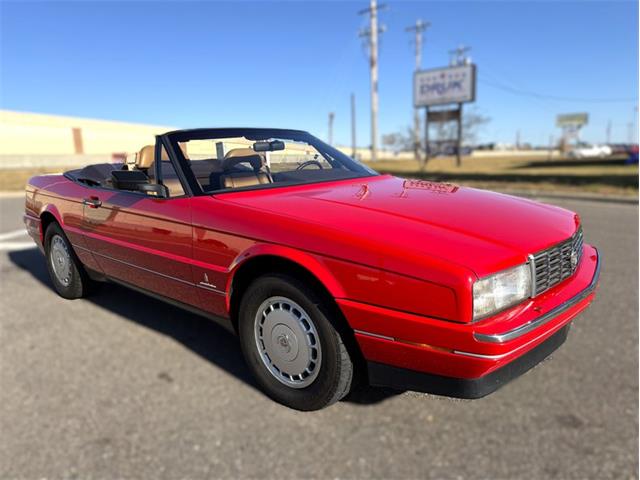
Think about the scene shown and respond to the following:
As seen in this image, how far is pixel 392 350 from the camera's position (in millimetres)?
1477

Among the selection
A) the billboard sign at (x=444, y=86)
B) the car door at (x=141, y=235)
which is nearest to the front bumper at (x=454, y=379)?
the car door at (x=141, y=235)

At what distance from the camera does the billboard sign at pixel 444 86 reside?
211ft

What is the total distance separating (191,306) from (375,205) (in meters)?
0.83

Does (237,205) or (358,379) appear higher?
(237,205)

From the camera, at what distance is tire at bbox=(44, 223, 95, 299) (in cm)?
175

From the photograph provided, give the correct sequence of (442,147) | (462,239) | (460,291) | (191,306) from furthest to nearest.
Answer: (442,147) → (191,306) → (462,239) → (460,291)

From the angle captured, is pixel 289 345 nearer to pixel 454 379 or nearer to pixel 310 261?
pixel 310 261

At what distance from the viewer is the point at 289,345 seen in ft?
4.75

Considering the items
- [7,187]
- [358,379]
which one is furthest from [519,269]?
[7,187]

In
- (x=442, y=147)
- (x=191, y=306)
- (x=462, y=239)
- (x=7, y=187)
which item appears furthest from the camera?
(x=442, y=147)

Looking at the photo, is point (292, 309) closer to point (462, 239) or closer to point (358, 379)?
point (358, 379)

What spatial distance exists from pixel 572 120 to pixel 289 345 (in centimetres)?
17870

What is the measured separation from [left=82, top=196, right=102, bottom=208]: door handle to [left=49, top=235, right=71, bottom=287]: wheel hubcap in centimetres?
23

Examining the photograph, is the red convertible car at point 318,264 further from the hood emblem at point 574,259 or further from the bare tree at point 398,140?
the bare tree at point 398,140
